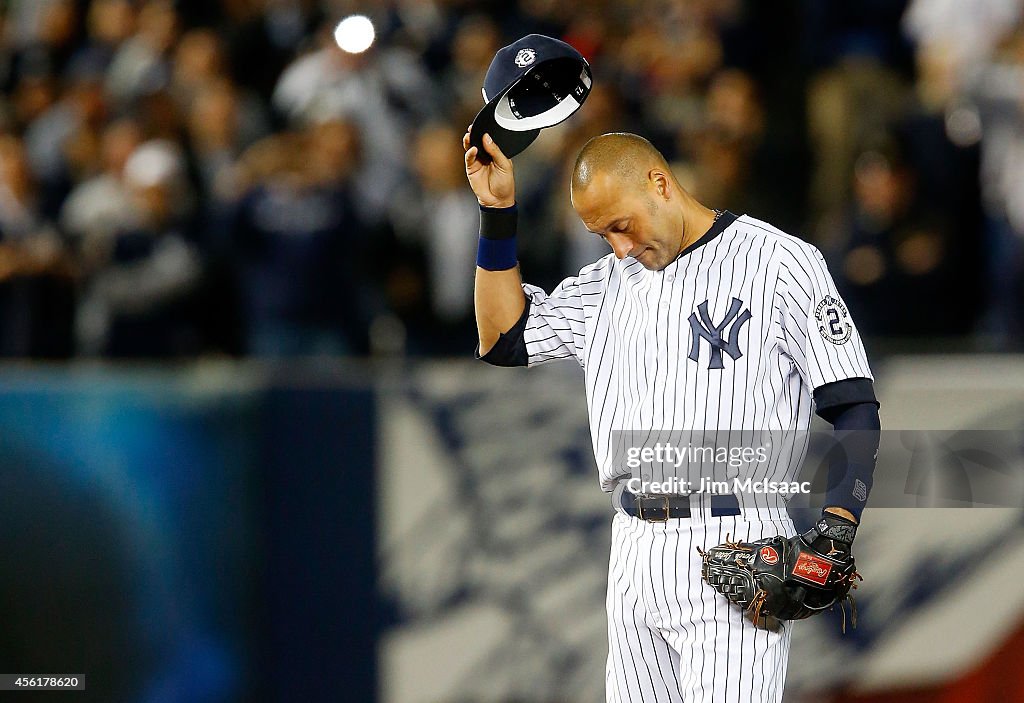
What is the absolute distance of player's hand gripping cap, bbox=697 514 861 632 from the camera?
3467mm

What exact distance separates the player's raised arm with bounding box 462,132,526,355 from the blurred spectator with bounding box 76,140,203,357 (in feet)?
11.0

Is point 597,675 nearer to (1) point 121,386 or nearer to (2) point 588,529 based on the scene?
(2) point 588,529

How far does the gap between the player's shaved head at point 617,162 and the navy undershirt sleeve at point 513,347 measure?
1.66ft

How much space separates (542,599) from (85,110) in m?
4.53

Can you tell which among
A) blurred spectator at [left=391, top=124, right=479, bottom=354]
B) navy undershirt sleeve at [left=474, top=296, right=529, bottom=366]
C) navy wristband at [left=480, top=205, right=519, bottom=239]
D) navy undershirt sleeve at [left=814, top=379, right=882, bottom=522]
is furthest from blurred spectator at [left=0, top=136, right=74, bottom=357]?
navy undershirt sleeve at [left=814, top=379, right=882, bottom=522]

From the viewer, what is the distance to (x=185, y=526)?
597cm

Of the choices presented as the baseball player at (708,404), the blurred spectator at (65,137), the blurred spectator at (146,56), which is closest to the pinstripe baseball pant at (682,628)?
the baseball player at (708,404)

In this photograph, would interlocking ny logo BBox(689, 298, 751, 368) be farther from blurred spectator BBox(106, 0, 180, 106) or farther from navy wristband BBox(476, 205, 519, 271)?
blurred spectator BBox(106, 0, 180, 106)

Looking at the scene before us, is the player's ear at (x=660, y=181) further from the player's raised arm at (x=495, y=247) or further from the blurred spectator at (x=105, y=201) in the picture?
the blurred spectator at (x=105, y=201)

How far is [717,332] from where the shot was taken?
3686 mm

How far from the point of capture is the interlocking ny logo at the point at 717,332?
366 centimetres

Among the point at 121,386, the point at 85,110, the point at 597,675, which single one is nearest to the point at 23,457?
the point at 121,386

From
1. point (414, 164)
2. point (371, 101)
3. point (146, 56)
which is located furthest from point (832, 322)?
point (146, 56)

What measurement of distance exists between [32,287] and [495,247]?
4.07 metres
